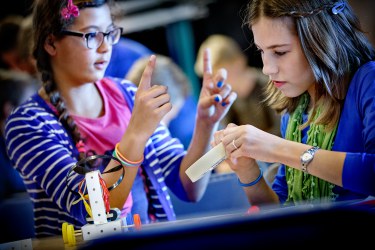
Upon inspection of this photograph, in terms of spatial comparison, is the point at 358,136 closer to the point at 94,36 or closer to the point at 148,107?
the point at 148,107

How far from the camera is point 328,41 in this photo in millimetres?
1420

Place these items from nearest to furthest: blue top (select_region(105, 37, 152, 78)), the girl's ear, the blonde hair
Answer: the girl's ear → blue top (select_region(105, 37, 152, 78)) → the blonde hair

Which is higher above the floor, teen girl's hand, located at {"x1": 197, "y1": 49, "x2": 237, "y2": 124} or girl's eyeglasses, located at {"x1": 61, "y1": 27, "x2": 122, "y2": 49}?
girl's eyeglasses, located at {"x1": 61, "y1": 27, "x2": 122, "y2": 49}

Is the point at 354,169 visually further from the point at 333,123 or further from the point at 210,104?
the point at 210,104

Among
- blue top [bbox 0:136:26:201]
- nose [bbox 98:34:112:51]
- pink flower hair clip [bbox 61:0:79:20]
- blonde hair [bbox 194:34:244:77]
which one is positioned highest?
blonde hair [bbox 194:34:244:77]

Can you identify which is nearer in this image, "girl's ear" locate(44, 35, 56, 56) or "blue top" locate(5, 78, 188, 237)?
"blue top" locate(5, 78, 188, 237)

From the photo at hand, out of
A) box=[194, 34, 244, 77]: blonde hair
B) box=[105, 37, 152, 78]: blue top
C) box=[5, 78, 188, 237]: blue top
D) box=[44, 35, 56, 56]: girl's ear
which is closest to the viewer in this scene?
box=[5, 78, 188, 237]: blue top

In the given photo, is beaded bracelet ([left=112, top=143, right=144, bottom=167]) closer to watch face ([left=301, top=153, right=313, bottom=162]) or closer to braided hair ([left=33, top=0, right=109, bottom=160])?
braided hair ([left=33, top=0, right=109, bottom=160])

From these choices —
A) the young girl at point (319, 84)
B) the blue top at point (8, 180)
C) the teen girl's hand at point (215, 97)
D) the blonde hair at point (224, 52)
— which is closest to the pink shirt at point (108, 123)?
the teen girl's hand at point (215, 97)

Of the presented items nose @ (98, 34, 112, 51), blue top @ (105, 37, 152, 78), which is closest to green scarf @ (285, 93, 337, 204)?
nose @ (98, 34, 112, 51)

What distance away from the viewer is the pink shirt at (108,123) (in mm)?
1781

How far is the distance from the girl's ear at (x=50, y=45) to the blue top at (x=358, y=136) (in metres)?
0.88

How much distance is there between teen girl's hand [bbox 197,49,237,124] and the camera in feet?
5.86

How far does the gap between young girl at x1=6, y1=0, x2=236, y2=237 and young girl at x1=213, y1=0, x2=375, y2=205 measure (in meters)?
0.27
